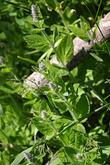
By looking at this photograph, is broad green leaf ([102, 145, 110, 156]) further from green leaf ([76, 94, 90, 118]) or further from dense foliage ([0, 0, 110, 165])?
green leaf ([76, 94, 90, 118])

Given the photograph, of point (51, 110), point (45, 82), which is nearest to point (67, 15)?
point (45, 82)

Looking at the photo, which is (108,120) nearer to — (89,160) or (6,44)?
(89,160)

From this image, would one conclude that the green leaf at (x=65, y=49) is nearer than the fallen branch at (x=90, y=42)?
Yes

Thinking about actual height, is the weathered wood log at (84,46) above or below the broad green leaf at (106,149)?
above

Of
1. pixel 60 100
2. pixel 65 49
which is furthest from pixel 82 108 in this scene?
pixel 65 49

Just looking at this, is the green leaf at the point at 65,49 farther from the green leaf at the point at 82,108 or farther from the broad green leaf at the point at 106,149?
the broad green leaf at the point at 106,149

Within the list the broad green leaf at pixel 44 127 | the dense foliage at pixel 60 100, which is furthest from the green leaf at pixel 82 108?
the broad green leaf at pixel 44 127

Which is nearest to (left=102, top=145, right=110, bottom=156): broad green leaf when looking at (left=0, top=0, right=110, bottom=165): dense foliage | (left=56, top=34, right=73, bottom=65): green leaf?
(left=0, top=0, right=110, bottom=165): dense foliage

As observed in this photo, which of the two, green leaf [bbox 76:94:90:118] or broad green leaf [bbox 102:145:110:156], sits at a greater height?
green leaf [bbox 76:94:90:118]
